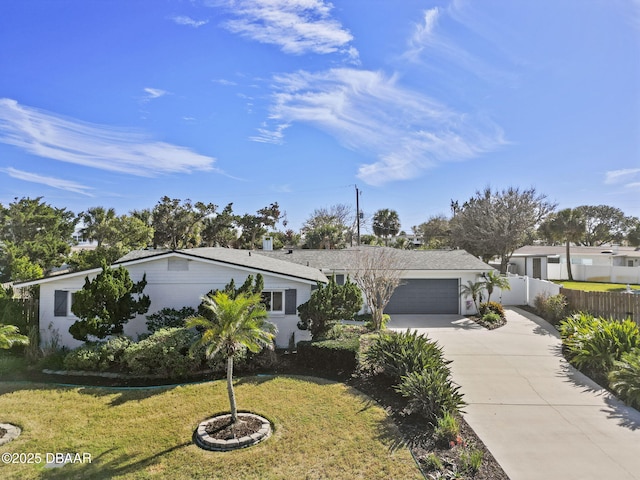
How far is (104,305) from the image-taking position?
11297 millimetres

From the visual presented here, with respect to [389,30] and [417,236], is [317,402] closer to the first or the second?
[389,30]

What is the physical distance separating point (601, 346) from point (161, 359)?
12130 mm

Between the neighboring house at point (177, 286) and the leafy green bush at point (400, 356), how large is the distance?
12.9ft

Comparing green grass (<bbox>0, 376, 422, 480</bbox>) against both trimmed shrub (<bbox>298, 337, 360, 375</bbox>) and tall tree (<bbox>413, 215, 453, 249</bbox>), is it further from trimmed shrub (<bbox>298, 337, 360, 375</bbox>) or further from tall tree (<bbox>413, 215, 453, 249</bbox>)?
tall tree (<bbox>413, 215, 453, 249</bbox>)

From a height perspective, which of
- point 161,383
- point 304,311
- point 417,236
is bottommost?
point 161,383

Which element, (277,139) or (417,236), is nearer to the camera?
(277,139)

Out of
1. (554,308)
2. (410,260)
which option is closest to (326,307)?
(410,260)

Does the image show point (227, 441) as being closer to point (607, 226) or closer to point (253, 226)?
point (253, 226)

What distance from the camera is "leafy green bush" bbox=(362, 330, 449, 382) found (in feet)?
28.2

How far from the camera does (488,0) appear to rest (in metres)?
8.73

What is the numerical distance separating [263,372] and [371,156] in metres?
13.0

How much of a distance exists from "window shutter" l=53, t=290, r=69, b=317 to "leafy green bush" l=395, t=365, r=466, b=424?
1189 cm

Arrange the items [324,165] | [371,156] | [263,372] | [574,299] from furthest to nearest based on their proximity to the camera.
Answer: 1. [324,165]
2. [371,156]
3. [574,299]
4. [263,372]

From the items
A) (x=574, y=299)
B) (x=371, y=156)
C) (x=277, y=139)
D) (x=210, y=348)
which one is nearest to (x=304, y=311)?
(x=210, y=348)
